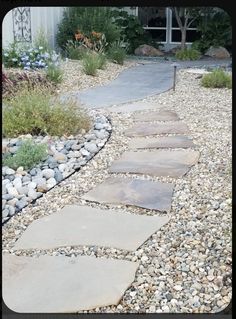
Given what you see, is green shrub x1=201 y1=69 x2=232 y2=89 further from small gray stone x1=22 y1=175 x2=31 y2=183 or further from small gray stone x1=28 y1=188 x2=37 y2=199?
small gray stone x1=28 y1=188 x2=37 y2=199

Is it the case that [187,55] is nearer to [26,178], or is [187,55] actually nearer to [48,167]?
[48,167]

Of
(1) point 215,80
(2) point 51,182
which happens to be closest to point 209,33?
(1) point 215,80

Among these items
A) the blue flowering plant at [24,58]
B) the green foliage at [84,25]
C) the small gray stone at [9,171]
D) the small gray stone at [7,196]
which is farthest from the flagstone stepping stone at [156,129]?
the green foliage at [84,25]

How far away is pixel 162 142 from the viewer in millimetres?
3512

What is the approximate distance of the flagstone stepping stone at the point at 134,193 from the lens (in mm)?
2422

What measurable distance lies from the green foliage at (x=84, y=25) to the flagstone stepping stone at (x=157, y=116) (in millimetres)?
4504

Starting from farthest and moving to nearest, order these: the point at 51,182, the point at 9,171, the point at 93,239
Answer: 1. the point at 9,171
2. the point at 51,182
3. the point at 93,239

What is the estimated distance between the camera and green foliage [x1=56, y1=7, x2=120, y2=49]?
8664 mm

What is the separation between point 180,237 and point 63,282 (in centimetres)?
64

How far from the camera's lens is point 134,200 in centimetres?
245

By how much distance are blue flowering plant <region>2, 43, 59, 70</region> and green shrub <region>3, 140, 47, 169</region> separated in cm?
280

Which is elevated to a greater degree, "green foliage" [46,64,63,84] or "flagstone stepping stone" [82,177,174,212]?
"green foliage" [46,64,63,84]

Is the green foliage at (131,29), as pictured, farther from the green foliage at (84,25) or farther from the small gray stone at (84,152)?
the small gray stone at (84,152)

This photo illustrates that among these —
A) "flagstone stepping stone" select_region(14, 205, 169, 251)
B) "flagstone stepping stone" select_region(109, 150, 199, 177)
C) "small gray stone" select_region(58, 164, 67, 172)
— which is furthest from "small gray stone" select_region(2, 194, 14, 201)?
"flagstone stepping stone" select_region(109, 150, 199, 177)
